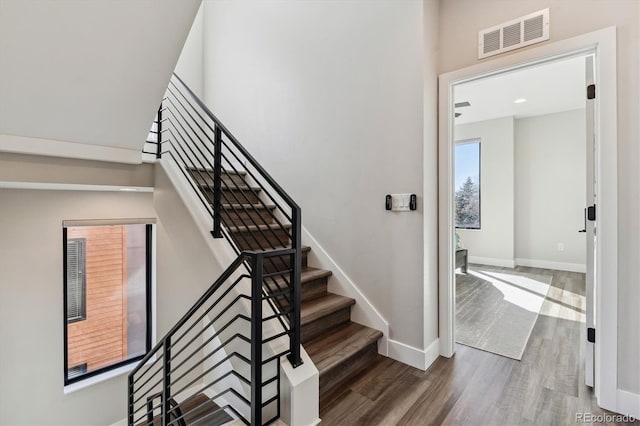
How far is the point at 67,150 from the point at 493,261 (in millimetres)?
6560

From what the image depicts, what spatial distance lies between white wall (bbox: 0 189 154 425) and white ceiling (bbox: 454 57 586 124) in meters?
4.45

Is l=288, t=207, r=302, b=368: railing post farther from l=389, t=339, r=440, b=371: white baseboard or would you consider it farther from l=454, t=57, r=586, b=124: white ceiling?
l=454, t=57, r=586, b=124: white ceiling

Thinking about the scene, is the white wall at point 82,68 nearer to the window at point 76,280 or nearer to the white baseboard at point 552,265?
the window at point 76,280

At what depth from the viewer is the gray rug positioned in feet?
8.98

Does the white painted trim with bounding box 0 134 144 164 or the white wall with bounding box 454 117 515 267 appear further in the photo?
the white wall with bounding box 454 117 515 267

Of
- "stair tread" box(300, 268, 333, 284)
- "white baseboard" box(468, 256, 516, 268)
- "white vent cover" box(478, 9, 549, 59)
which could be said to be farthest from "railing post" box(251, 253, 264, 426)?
"white baseboard" box(468, 256, 516, 268)

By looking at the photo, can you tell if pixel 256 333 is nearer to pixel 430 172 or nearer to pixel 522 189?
pixel 430 172

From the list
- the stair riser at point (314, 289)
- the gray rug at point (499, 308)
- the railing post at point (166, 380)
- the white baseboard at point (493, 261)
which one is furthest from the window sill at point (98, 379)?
the white baseboard at point (493, 261)

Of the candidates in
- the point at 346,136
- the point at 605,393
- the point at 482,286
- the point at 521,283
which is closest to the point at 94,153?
the point at 346,136

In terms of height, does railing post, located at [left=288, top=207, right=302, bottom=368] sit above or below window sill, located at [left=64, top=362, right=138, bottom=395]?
above

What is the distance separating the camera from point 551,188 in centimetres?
571

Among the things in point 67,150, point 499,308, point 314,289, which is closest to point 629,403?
point 499,308

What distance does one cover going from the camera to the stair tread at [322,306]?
229 centimetres

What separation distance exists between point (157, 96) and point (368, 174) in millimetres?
1614
